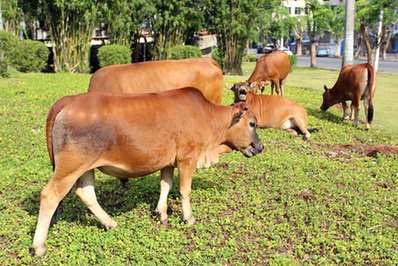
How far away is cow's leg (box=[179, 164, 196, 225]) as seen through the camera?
4672mm

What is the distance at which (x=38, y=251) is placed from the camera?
4.13 meters

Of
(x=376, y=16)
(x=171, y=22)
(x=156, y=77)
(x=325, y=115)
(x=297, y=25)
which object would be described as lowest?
(x=325, y=115)

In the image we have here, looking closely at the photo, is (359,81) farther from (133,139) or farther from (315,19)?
(315,19)

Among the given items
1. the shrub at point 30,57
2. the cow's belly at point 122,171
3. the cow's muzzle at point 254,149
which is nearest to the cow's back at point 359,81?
the cow's muzzle at point 254,149

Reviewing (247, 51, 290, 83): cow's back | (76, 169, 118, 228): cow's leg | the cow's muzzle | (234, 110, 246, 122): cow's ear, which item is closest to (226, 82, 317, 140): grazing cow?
(247, 51, 290, 83): cow's back

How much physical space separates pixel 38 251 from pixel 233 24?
15909mm

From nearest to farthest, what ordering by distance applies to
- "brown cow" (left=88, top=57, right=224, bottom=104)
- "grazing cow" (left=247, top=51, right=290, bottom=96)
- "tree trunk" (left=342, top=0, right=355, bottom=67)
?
"brown cow" (left=88, top=57, right=224, bottom=104)
"grazing cow" (left=247, top=51, right=290, bottom=96)
"tree trunk" (left=342, top=0, right=355, bottom=67)

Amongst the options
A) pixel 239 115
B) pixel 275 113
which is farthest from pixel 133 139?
pixel 275 113

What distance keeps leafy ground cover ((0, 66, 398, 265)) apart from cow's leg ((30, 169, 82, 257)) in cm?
26

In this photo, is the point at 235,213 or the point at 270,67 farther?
the point at 270,67

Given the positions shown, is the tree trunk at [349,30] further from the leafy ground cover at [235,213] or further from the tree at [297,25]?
the tree at [297,25]

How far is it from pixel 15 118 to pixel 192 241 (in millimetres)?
5816

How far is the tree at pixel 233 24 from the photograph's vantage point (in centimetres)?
1847

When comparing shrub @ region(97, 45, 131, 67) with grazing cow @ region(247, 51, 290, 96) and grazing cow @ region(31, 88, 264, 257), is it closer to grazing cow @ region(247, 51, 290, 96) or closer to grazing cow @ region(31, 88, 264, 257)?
grazing cow @ region(247, 51, 290, 96)
